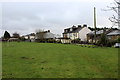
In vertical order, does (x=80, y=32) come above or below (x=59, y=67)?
above

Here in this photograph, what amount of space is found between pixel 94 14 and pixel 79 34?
116 feet

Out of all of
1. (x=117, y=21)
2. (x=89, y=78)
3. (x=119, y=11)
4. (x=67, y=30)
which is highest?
(x=67, y=30)

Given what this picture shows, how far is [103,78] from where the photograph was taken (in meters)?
6.74

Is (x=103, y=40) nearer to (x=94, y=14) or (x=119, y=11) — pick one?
(x=94, y=14)

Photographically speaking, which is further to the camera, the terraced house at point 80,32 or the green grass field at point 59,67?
the terraced house at point 80,32

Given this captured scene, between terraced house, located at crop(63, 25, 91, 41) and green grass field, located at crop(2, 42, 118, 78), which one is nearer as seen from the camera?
green grass field, located at crop(2, 42, 118, 78)

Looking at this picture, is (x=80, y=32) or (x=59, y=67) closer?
(x=59, y=67)

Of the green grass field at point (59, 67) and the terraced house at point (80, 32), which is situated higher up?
the terraced house at point (80, 32)

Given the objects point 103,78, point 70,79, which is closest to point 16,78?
point 70,79

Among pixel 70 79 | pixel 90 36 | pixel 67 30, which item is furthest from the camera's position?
pixel 67 30

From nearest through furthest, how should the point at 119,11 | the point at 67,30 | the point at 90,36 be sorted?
1. the point at 119,11
2. the point at 90,36
3. the point at 67,30

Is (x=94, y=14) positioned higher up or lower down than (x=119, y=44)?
higher up

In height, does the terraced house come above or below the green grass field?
above

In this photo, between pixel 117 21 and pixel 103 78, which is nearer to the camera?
pixel 117 21
